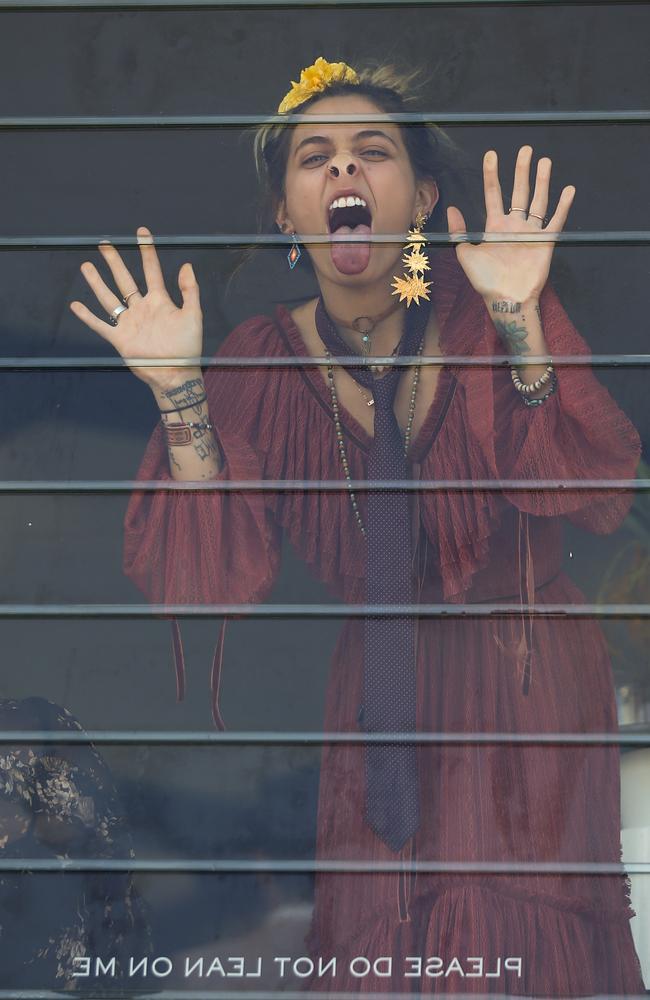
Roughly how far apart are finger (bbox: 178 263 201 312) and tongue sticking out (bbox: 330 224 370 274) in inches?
11.3

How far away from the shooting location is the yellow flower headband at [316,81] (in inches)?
110

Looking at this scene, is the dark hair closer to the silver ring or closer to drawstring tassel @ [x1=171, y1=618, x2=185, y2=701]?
the silver ring

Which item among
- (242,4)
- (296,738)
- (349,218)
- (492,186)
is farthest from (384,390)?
(242,4)

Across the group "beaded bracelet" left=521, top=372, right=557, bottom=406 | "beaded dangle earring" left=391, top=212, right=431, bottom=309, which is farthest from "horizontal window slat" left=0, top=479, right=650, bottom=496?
"beaded dangle earring" left=391, top=212, right=431, bottom=309

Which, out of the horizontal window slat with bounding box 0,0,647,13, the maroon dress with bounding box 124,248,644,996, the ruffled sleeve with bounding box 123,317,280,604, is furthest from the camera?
the horizontal window slat with bounding box 0,0,647,13

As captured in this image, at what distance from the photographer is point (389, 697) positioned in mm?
2654

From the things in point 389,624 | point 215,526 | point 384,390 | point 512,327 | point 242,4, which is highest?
point 242,4

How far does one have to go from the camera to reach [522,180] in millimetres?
2785

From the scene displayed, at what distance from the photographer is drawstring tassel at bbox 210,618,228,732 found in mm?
2639

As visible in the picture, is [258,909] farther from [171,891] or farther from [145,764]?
[145,764]

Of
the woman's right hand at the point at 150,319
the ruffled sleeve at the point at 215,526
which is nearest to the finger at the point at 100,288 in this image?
the woman's right hand at the point at 150,319

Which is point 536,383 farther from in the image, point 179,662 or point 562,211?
point 179,662

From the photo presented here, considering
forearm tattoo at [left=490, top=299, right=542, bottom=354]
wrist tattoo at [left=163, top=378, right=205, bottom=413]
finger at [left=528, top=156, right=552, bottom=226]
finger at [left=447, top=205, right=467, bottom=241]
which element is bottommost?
wrist tattoo at [left=163, top=378, right=205, bottom=413]

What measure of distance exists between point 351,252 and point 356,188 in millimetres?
131
